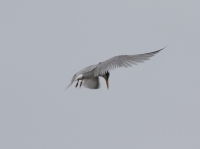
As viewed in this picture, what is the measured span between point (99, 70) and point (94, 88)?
132 inches

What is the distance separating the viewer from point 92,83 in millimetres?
23531

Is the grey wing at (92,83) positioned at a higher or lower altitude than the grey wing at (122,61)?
lower

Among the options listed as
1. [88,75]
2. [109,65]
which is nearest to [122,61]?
[109,65]

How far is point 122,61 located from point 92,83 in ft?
12.4

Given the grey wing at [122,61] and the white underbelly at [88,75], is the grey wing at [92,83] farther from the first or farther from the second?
the grey wing at [122,61]

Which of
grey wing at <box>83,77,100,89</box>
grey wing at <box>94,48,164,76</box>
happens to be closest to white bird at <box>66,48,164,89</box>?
grey wing at <box>94,48,164,76</box>

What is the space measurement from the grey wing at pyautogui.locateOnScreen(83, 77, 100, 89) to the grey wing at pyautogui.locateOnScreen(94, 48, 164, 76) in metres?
2.86

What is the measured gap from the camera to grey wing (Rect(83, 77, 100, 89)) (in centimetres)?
2334

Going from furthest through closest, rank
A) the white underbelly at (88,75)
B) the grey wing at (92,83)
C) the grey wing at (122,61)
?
the grey wing at (92,83) → the white underbelly at (88,75) → the grey wing at (122,61)

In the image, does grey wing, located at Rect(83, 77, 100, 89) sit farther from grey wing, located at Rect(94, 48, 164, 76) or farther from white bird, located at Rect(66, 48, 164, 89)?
grey wing, located at Rect(94, 48, 164, 76)

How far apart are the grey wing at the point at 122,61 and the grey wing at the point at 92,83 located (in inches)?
113

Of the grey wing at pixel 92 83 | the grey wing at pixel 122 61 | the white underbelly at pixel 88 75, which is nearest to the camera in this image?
the grey wing at pixel 122 61

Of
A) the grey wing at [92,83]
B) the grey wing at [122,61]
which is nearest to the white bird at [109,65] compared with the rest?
the grey wing at [122,61]

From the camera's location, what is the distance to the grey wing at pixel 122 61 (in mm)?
19641
